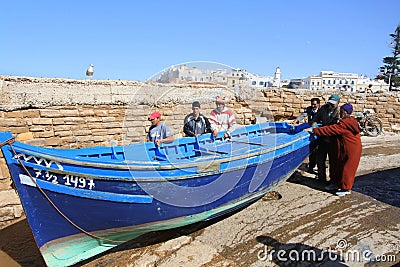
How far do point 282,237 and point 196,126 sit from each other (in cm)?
224

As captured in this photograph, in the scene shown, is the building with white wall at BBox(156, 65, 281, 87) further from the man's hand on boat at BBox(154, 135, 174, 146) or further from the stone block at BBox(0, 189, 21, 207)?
the stone block at BBox(0, 189, 21, 207)

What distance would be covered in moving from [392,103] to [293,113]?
4120 mm

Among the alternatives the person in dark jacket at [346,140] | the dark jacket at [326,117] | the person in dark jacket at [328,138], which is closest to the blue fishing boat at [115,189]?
the person in dark jacket at [346,140]

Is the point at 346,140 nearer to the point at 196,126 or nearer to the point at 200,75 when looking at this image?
the point at 196,126

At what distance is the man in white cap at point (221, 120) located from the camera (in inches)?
206

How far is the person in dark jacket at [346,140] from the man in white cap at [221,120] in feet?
4.81

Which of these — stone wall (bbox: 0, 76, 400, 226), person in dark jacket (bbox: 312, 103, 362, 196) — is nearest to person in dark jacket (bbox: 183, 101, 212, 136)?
stone wall (bbox: 0, 76, 400, 226)

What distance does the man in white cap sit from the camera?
5226 mm

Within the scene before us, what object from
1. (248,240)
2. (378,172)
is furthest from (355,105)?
(248,240)

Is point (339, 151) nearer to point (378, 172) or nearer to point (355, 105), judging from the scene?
point (378, 172)

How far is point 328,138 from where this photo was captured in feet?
18.8

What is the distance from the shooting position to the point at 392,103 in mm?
11820

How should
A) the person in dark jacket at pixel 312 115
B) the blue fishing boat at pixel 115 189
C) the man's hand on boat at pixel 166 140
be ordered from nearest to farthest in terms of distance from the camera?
the blue fishing boat at pixel 115 189
the man's hand on boat at pixel 166 140
the person in dark jacket at pixel 312 115

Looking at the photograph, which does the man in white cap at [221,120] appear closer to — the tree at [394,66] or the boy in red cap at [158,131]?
the boy in red cap at [158,131]
